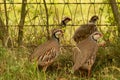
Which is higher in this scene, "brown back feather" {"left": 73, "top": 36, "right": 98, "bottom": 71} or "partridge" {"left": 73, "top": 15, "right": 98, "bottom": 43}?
"partridge" {"left": 73, "top": 15, "right": 98, "bottom": 43}

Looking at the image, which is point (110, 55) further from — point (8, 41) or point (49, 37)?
point (8, 41)

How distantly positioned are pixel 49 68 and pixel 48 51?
1.15 ft

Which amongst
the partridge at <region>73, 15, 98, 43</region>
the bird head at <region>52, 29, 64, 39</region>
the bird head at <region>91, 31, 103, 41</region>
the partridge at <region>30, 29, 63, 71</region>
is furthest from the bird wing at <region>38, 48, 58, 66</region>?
the partridge at <region>73, 15, 98, 43</region>

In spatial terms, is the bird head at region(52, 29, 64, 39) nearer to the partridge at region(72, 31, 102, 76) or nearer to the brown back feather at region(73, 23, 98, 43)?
the partridge at region(72, 31, 102, 76)

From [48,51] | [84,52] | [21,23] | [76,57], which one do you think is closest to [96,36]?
[84,52]

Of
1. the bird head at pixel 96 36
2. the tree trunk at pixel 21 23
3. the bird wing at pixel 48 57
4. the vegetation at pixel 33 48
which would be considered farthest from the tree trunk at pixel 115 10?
the tree trunk at pixel 21 23

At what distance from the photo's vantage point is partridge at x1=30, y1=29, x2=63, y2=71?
23.5ft

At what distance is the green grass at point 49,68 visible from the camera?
650cm

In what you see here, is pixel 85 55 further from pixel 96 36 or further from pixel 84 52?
pixel 96 36

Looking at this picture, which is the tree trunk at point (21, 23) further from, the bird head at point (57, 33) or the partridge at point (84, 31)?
the partridge at point (84, 31)

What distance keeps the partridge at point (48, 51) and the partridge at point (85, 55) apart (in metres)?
0.30

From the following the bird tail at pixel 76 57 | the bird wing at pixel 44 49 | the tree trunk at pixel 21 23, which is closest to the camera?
the bird tail at pixel 76 57

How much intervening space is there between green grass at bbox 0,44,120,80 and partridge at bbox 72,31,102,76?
0.15 meters

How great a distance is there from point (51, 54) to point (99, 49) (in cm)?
82
